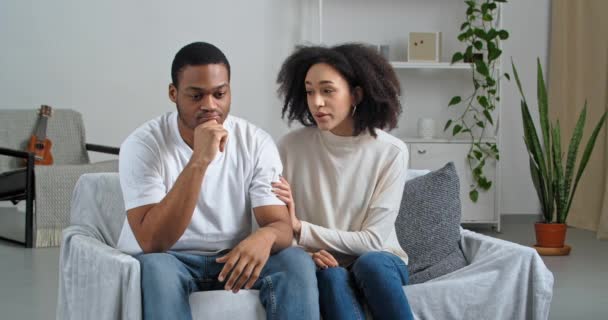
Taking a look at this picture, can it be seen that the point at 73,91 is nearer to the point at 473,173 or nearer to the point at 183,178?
Answer: the point at 473,173

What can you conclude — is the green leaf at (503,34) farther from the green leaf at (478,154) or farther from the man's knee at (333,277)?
the man's knee at (333,277)

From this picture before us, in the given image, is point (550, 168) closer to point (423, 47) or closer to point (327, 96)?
point (423, 47)

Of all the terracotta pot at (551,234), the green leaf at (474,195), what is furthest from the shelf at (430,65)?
the terracotta pot at (551,234)

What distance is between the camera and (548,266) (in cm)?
439

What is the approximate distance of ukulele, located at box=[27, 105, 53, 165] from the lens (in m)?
5.56

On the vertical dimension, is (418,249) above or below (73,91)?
below

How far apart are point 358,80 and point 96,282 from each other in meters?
0.95

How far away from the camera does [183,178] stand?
2045mm

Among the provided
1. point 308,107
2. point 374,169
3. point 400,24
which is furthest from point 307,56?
point 400,24

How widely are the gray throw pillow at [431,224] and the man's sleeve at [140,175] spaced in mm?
806

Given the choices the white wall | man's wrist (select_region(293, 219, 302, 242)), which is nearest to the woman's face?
man's wrist (select_region(293, 219, 302, 242))

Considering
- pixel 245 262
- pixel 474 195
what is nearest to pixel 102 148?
pixel 474 195

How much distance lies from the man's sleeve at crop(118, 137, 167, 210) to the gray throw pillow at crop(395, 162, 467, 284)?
2.64 feet

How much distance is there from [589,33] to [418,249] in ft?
12.1
